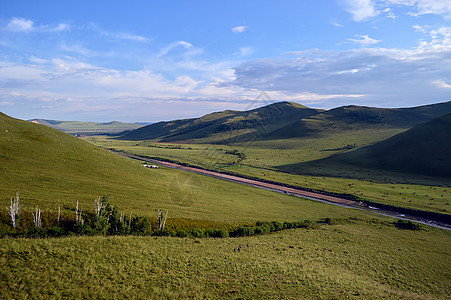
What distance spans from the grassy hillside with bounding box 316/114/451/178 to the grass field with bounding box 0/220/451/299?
7892 cm

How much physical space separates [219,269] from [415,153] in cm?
12593

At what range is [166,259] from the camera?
924 inches

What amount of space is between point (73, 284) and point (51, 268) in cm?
286

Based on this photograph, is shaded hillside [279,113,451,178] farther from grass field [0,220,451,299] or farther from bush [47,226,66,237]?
Result: bush [47,226,66,237]

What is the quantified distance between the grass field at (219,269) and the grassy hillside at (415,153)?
78.9m

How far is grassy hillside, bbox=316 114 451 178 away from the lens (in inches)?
3841

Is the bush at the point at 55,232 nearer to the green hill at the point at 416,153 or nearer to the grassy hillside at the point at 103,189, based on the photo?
the grassy hillside at the point at 103,189

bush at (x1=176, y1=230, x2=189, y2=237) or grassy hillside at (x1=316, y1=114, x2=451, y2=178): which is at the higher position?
grassy hillside at (x1=316, y1=114, x2=451, y2=178)

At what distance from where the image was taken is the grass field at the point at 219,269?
1695 centimetres

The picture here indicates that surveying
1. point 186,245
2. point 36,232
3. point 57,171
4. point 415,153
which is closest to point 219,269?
point 186,245

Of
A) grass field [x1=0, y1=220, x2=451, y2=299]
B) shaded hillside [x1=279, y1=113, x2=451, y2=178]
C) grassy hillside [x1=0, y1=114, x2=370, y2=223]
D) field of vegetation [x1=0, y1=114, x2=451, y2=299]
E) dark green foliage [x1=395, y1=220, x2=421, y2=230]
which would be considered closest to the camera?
grass field [x1=0, y1=220, x2=451, y2=299]

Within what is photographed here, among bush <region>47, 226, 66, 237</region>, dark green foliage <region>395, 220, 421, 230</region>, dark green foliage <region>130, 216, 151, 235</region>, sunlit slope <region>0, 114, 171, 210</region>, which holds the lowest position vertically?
dark green foliage <region>395, 220, 421, 230</region>

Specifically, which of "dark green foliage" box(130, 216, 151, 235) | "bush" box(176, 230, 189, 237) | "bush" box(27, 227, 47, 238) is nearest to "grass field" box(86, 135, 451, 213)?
"bush" box(176, 230, 189, 237)

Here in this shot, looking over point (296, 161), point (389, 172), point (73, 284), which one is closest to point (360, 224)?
point (73, 284)
